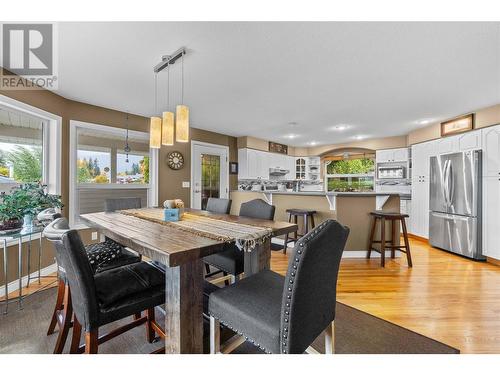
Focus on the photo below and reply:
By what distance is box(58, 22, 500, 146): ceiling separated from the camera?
5.73 feet

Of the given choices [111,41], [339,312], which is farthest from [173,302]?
[111,41]

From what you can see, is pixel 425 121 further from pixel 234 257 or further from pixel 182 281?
pixel 182 281

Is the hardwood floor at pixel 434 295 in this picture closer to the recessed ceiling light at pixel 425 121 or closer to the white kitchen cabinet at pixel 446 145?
the white kitchen cabinet at pixel 446 145

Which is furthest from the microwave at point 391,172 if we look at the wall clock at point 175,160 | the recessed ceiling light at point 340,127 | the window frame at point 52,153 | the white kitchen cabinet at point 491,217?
the window frame at point 52,153

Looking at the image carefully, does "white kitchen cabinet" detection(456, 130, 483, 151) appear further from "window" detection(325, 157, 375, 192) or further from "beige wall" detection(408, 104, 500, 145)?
"window" detection(325, 157, 375, 192)

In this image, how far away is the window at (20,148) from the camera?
2.54m

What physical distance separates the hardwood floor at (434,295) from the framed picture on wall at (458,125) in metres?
2.09

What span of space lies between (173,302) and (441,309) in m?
2.39

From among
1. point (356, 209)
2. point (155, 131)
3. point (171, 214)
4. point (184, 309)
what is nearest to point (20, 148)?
point (155, 131)

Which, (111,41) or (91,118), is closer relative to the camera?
(111,41)

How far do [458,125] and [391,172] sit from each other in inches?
69.7

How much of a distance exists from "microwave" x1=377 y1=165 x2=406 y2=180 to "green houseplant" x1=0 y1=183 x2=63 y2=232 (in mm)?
6205
